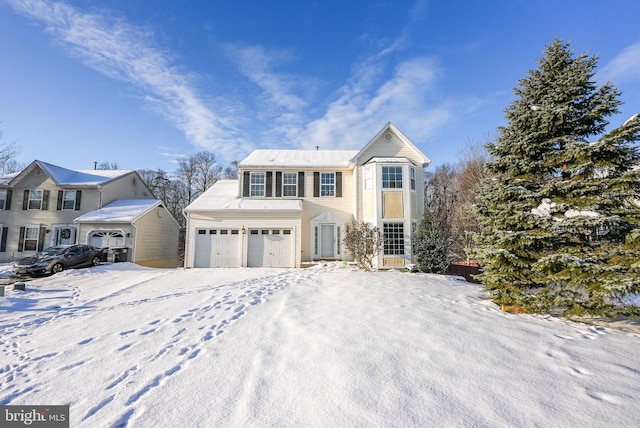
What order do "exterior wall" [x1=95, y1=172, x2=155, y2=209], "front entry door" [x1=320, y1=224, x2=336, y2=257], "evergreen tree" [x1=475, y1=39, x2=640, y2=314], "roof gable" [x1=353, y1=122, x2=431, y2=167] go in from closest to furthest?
"evergreen tree" [x1=475, y1=39, x2=640, y2=314], "roof gable" [x1=353, y1=122, x2=431, y2=167], "front entry door" [x1=320, y1=224, x2=336, y2=257], "exterior wall" [x1=95, y1=172, x2=155, y2=209]

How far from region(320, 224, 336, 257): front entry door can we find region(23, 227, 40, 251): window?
18.8 metres

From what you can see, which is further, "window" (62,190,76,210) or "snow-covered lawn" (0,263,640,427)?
"window" (62,190,76,210)

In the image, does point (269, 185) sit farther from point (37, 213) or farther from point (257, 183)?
point (37, 213)

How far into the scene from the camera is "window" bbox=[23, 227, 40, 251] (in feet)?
60.2

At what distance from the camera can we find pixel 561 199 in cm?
614

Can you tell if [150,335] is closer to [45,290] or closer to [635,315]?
[45,290]

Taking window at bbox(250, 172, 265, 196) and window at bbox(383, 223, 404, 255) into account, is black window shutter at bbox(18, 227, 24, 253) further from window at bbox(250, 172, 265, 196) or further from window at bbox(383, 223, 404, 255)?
window at bbox(383, 223, 404, 255)

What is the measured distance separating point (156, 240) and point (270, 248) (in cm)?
930

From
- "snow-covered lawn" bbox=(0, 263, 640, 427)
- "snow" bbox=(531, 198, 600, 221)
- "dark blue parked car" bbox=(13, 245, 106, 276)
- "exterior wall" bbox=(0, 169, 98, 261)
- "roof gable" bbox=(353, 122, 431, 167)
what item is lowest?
"snow-covered lawn" bbox=(0, 263, 640, 427)

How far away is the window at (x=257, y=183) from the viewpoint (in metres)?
16.8

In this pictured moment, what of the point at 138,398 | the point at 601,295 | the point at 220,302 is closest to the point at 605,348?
the point at 601,295

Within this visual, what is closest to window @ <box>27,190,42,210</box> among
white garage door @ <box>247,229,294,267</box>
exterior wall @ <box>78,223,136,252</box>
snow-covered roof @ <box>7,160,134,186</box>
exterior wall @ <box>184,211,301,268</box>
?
snow-covered roof @ <box>7,160,134,186</box>

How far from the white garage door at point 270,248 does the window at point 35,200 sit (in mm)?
15525

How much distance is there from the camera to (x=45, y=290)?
9.77 metres
